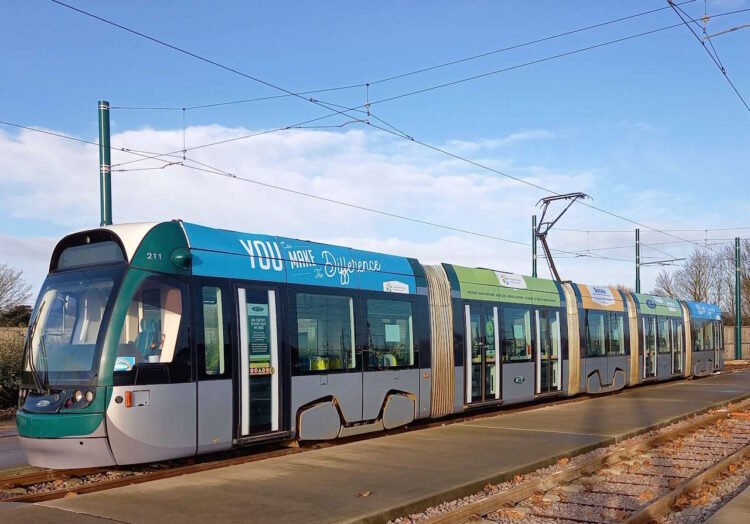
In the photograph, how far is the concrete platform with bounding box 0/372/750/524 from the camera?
689cm

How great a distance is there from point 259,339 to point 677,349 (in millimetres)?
22589

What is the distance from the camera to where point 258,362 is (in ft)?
33.4

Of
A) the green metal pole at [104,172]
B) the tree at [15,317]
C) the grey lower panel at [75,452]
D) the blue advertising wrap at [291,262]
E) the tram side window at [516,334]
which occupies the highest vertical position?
the green metal pole at [104,172]

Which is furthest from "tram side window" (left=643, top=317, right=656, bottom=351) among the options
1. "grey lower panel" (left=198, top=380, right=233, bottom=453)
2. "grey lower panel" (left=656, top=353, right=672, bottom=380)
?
"grey lower panel" (left=198, top=380, right=233, bottom=453)

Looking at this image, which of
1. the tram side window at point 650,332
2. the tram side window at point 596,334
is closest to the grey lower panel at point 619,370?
the tram side window at point 596,334

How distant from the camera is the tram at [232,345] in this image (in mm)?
8539

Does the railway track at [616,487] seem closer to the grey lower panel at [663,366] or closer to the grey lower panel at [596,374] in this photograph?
the grey lower panel at [596,374]

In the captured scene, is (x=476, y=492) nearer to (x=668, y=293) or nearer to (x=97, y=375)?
(x=97, y=375)

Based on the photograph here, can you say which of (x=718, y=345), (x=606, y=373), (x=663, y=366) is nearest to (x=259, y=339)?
(x=606, y=373)

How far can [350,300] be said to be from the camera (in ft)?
40.4

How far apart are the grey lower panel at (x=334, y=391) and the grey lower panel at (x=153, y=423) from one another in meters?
1.95

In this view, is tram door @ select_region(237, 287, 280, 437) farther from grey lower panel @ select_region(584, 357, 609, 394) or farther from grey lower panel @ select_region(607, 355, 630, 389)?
grey lower panel @ select_region(607, 355, 630, 389)

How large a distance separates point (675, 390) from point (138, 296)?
19.9m

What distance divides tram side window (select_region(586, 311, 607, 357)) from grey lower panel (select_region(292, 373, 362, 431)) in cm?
1087
